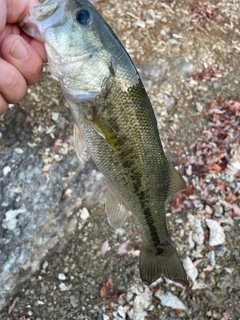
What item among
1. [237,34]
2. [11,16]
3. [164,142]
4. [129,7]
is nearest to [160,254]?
[11,16]

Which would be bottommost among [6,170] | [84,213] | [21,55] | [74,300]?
[74,300]

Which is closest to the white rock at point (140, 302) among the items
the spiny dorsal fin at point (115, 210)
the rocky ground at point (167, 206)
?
the rocky ground at point (167, 206)

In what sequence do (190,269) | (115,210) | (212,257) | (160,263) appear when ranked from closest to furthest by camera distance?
(115,210) → (160,263) → (190,269) → (212,257)

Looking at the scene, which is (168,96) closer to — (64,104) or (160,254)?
(64,104)

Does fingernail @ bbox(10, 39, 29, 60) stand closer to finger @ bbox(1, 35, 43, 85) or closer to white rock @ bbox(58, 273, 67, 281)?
finger @ bbox(1, 35, 43, 85)

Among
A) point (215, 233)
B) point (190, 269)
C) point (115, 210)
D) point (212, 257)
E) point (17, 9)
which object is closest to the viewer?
point (17, 9)

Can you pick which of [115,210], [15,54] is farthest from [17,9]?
[115,210]

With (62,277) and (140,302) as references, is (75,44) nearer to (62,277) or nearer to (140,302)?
(62,277)
